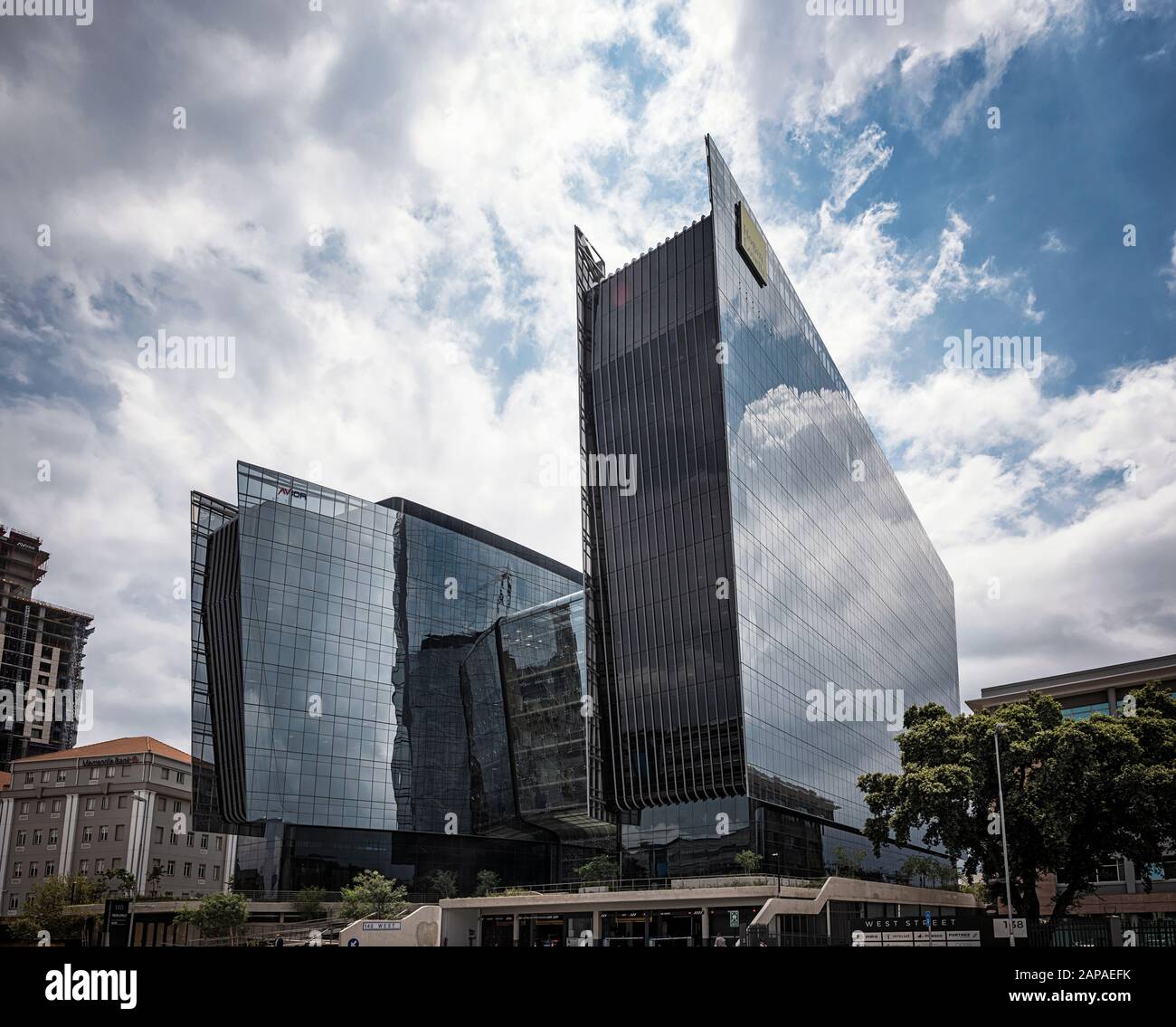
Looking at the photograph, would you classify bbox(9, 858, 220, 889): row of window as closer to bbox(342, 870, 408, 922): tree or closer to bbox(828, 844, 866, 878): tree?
bbox(342, 870, 408, 922): tree

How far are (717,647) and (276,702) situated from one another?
42.8m

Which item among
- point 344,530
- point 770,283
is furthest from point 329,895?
point 770,283

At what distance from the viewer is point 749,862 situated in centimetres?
6344

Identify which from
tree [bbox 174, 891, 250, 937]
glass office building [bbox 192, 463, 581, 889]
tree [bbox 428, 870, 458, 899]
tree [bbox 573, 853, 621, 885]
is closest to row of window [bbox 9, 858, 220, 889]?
glass office building [bbox 192, 463, 581, 889]

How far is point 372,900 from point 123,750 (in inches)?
2015

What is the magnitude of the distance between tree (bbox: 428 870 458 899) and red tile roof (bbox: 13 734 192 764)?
36.1 m

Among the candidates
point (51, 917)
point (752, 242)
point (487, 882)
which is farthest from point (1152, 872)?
point (51, 917)

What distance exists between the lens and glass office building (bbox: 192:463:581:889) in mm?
85875

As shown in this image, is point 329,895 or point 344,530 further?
point 344,530

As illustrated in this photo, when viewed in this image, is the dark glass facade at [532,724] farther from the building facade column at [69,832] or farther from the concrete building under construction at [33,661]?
the concrete building under construction at [33,661]

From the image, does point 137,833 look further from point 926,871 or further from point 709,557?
point 926,871

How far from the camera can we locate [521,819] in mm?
96250

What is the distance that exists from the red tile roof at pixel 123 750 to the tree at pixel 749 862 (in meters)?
74.0
